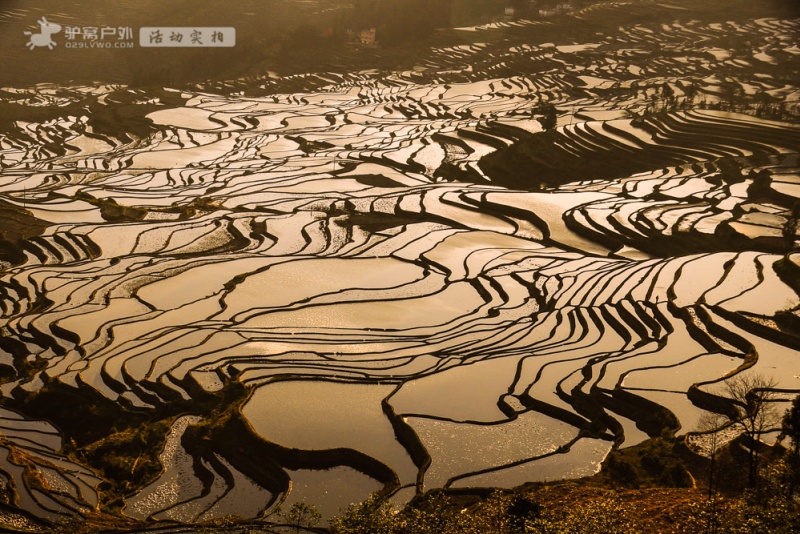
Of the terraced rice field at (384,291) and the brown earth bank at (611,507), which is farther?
the terraced rice field at (384,291)

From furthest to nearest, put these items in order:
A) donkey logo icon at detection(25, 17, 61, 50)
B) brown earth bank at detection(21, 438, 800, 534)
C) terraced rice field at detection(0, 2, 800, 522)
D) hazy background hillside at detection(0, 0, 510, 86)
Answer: donkey logo icon at detection(25, 17, 61, 50)
hazy background hillside at detection(0, 0, 510, 86)
terraced rice field at detection(0, 2, 800, 522)
brown earth bank at detection(21, 438, 800, 534)

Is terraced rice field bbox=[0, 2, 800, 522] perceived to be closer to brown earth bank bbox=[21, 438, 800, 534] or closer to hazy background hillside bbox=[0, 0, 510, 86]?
brown earth bank bbox=[21, 438, 800, 534]

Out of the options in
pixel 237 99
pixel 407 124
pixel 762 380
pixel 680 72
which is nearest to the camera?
pixel 762 380

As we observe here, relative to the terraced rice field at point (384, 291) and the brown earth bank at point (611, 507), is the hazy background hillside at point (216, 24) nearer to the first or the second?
the terraced rice field at point (384, 291)

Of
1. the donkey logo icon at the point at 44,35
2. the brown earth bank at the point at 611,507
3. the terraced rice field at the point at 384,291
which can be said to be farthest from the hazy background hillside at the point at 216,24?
the brown earth bank at the point at 611,507

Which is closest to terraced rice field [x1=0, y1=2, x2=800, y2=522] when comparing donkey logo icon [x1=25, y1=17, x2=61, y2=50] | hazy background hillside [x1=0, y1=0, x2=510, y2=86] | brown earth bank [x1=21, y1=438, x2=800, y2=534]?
brown earth bank [x1=21, y1=438, x2=800, y2=534]

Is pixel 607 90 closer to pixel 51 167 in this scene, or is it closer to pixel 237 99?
pixel 237 99

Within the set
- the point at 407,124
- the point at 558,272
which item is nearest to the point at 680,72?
the point at 407,124
